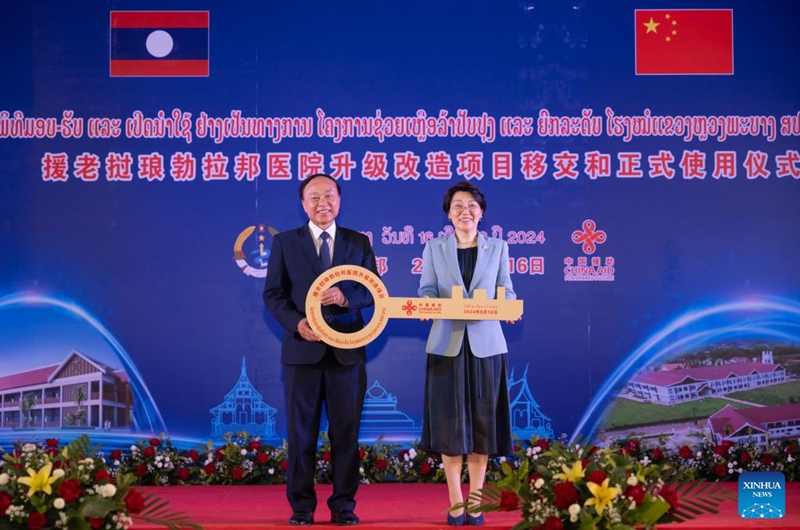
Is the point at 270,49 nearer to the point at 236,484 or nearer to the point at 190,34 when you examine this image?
the point at 190,34

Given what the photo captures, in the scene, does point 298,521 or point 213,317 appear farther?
point 213,317

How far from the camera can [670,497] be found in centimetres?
310

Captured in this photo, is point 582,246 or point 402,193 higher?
point 402,193

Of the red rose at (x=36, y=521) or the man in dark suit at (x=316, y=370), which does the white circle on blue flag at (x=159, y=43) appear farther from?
the red rose at (x=36, y=521)

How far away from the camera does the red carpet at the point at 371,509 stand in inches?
156

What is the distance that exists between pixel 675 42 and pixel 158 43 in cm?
322

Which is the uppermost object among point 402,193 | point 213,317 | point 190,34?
point 190,34

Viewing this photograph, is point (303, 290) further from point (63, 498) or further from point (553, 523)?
point (553, 523)

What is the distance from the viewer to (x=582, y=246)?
5.50m

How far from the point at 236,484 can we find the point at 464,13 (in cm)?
322

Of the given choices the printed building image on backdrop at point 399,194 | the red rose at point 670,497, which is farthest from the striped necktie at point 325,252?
the red rose at point 670,497

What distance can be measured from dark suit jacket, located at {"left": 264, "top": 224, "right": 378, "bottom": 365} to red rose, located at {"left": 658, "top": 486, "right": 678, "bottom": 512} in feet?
4.89

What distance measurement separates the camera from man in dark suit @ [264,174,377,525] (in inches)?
158

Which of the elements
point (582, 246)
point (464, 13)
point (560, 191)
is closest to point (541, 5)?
point (464, 13)
